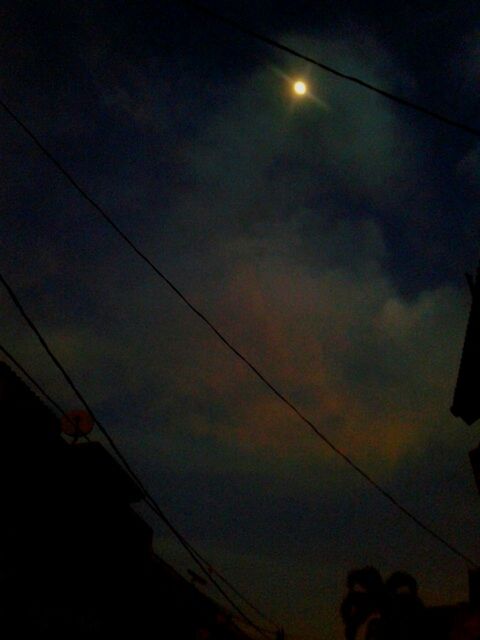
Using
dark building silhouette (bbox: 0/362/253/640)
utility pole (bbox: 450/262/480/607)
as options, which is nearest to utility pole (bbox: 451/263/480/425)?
utility pole (bbox: 450/262/480/607)

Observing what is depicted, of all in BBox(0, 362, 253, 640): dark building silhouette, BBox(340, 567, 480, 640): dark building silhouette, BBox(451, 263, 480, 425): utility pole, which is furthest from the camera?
BBox(340, 567, 480, 640): dark building silhouette

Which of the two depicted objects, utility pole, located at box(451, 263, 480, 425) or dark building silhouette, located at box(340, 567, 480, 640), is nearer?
utility pole, located at box(451, 263, 480, 425)

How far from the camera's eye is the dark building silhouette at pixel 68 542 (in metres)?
10.2

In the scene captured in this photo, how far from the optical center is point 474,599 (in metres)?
13.3

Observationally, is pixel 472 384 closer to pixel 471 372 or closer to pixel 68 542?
pixel 471 372

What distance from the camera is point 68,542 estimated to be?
12.0 meters

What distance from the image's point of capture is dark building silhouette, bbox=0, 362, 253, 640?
10.2 metres

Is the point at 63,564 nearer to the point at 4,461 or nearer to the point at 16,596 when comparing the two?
the point at 16,596

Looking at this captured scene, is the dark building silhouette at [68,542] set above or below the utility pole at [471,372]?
below

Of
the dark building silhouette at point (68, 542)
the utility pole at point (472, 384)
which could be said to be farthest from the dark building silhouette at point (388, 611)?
the dark building silhouette at point (68, 542)

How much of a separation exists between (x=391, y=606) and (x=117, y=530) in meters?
8.23

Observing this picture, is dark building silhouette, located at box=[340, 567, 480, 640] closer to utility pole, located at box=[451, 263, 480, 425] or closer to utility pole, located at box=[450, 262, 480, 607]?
utility pole, located at box=[450, 262, 480, 607]

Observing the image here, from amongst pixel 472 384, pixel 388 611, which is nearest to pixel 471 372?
pixel 472 384

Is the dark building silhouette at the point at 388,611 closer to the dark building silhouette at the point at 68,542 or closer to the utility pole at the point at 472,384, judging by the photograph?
the utility pole at the point at 472,384
